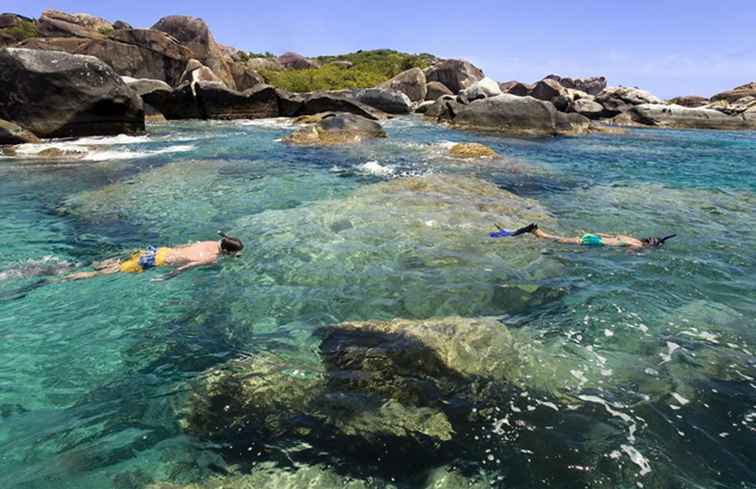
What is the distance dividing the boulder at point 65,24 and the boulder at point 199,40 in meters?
6.01

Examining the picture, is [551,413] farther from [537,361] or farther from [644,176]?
[644,176]

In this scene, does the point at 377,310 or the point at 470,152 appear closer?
the point at 377,310

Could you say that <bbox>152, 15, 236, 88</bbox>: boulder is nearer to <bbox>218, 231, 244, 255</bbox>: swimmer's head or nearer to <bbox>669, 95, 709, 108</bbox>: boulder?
<bbox>218, 231, 244, 255</bbox>: swimmer's head

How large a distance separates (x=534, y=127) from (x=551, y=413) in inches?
1037

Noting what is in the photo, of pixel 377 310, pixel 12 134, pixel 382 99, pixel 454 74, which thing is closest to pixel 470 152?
pixel 377 310

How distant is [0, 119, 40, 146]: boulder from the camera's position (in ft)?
59.3

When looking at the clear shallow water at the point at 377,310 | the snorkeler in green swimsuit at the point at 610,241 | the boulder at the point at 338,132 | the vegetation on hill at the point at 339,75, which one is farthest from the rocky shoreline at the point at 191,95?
the snorkeler in green swimsuit at the point at 610,241

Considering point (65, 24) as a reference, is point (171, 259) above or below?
below

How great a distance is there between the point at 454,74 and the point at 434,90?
15.9ft

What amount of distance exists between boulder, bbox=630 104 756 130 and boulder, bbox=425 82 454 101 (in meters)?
19.4

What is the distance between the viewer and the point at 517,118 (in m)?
27.8

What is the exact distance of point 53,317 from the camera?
5680 mm

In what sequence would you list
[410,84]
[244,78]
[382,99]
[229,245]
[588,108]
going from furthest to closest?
1. [410,84]
2. [588,108]
3. [244,78]
4. [382,99]
5. [229,245]

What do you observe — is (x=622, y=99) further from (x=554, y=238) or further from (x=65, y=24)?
(x=65, y=24)
